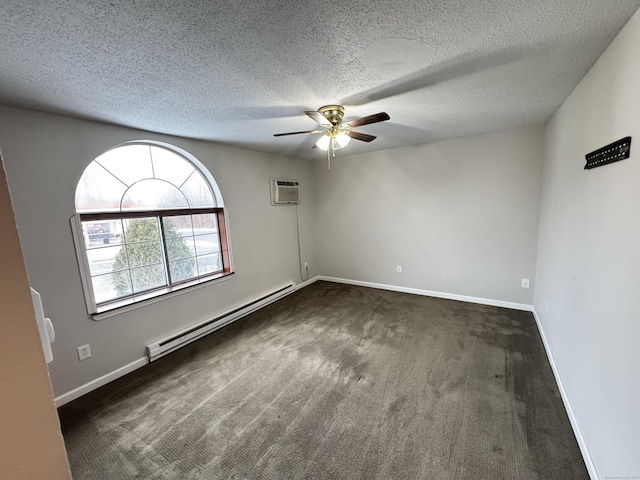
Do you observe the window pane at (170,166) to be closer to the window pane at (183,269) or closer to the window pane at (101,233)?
the window pane at (101,233)

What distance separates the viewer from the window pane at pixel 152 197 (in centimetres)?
271

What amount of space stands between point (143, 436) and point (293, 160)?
153 inches

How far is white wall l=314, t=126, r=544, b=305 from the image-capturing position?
11.2 feet

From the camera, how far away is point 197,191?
3332 millimetres

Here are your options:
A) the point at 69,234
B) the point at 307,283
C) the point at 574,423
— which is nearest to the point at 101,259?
the point at 69,234

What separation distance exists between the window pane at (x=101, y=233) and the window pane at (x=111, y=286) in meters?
0.30

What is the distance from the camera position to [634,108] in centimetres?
123

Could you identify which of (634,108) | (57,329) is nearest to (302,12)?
(634,108)

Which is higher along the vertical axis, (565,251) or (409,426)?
(565,251)

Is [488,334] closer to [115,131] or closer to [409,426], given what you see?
[409,426]

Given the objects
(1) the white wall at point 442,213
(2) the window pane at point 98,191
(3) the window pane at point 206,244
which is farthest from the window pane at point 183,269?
(1) the white wall at point 442,213

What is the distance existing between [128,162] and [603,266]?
3.78 metres

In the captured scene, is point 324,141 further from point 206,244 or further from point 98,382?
point 98,382

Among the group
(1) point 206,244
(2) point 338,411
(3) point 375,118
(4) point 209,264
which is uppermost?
(3) point 375,118
